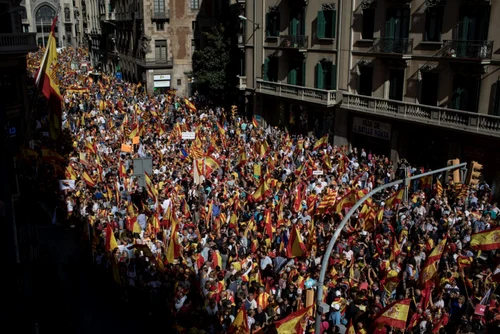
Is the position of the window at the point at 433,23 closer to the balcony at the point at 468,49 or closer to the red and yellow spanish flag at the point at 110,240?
the balcony at the point at 468,49

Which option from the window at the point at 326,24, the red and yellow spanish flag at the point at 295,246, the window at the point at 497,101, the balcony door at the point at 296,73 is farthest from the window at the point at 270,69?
the red and yellow spanish flag at the point at 295,246

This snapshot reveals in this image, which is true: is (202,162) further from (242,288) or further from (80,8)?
(80,8)

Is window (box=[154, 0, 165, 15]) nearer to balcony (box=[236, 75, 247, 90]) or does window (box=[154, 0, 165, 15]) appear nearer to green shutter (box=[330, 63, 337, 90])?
balcony (box=[236, 75, 247, 90])

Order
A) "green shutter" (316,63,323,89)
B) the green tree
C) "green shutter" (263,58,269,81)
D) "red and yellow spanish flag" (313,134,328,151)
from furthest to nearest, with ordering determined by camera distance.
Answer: the green tree, "green shutter" (263,58,269,81), "green shutter" (316,63,323,89), "red and yellow spanish flag" (313,134,328,151)

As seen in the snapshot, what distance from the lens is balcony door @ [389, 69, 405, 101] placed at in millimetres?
27547

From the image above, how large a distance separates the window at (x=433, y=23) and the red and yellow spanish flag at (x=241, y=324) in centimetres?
1865

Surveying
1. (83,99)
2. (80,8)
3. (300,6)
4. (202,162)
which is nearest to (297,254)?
(202,162)

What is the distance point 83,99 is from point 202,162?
23.8 meters

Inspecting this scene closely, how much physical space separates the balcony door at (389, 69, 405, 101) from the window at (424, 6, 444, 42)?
238 centimetres

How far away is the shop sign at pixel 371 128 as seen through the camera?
92.9 ft

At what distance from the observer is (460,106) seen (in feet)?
80.9

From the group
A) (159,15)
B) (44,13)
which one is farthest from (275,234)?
(44,13)

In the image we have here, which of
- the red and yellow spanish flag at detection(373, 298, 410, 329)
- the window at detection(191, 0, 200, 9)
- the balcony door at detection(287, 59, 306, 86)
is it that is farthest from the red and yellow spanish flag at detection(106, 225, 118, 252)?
the window at detection(191, 0, 200, 9)

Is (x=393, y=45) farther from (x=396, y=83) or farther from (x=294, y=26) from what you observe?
(x=294, y=26)
